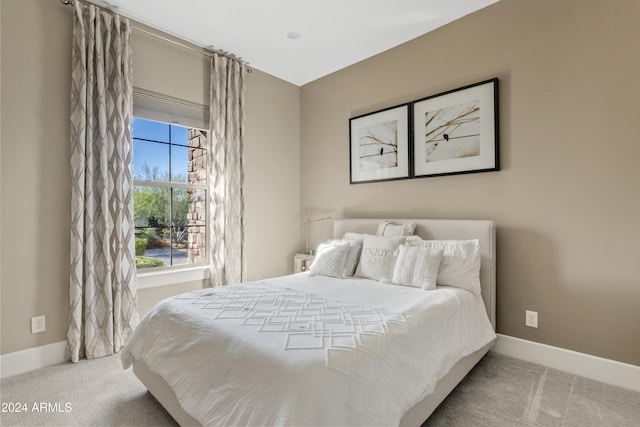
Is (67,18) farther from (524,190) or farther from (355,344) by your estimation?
(524,190)

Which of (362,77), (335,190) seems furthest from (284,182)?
(362,77)

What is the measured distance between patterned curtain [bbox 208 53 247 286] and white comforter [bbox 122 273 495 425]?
3.94ft

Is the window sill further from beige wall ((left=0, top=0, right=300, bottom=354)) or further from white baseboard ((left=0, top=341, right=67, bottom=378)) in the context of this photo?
white baseboard ((left=0, top=341, right=67, bottom=378))

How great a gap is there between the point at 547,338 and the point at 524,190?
44.6 inches

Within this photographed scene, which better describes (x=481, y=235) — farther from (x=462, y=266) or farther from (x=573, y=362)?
(x=573, y=362)

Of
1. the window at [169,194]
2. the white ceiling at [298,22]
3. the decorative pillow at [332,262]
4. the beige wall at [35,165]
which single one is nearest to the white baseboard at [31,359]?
the beige wall at [35,165]

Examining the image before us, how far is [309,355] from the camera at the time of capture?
1246mm

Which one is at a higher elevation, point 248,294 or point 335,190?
point 335,190

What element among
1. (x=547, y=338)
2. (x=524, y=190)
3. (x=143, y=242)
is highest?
(x=524, y=190)

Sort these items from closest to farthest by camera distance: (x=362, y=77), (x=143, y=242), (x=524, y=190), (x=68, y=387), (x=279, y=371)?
(x=279, y=371), (x=68, y=387), (x=524, y=190), (x=143, y=242), (x=362, y=77)

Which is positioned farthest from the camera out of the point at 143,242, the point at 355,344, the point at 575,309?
the point at 143,242

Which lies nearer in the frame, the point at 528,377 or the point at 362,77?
the point at 528,377

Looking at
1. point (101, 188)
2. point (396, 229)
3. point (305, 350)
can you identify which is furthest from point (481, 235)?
point (101, 188)

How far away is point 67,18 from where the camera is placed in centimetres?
246
